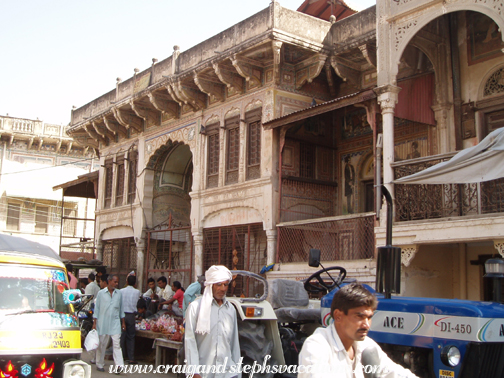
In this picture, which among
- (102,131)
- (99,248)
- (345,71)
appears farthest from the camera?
(99,248)

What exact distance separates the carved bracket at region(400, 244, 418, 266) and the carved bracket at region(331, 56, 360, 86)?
5514 mm

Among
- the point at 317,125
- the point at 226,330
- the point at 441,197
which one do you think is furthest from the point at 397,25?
the point at 226,330

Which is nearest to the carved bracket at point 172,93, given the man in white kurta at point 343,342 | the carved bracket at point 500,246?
the carved bracket at point 500,246

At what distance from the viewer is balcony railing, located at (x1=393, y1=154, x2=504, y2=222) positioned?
30.5 ft

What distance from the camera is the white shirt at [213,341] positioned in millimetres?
4738

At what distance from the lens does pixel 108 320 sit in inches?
364

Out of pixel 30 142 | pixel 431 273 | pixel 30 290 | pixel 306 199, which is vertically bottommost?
pixel 30 290

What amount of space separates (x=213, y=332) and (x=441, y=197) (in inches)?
256

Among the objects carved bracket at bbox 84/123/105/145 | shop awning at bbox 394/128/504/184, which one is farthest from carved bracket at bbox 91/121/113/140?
shop awning at bbox 394/128/504/184

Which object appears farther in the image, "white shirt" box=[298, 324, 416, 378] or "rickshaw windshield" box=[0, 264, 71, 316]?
"rickshaw windshield" box=[0, 264, 71, 316]

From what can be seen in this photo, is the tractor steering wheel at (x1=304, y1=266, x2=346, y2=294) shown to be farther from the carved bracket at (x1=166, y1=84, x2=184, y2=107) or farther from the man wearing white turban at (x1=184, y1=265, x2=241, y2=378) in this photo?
the carved bracket at (x1=166, y1=84, x2=184, y2=107)

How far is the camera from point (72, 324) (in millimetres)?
5469

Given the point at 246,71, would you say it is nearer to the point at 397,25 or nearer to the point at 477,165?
the point at 397,25

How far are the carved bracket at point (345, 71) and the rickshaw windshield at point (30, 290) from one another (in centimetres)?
1006
